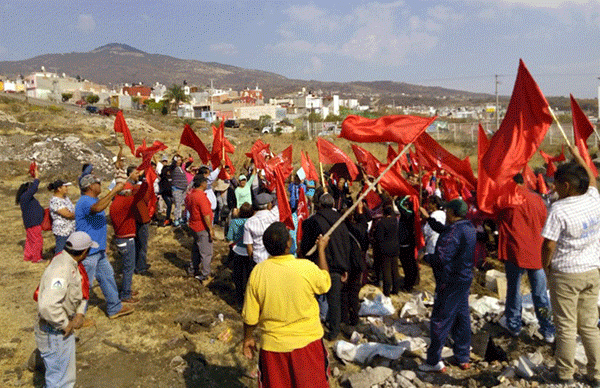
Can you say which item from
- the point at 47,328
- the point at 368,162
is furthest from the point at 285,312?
the point at 368,162

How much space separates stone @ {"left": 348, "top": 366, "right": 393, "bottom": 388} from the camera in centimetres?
477

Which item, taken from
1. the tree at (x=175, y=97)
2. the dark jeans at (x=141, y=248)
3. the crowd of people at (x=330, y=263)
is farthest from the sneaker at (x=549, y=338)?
the tree at (x=175, y=97)

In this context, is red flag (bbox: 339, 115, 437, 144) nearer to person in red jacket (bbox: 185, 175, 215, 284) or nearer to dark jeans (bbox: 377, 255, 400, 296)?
dark jeans (bbox: 377, 255, 400, 296)

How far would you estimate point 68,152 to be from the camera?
2216cm

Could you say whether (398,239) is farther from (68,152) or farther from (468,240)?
(68,152)

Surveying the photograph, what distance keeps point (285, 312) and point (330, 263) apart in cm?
233

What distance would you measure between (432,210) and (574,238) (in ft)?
8.87

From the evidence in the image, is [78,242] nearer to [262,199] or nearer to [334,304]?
[262,199]

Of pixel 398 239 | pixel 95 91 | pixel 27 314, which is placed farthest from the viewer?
pixel 95 91

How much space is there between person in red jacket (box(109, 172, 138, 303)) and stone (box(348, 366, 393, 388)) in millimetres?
3673

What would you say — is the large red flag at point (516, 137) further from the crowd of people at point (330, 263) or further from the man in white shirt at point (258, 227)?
the man in white shirt at point (258, 227)

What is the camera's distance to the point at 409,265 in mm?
7809

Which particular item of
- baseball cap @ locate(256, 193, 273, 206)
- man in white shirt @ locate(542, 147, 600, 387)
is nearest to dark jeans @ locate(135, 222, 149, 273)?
baseball cap @ locate(256, 193, 273, 206)

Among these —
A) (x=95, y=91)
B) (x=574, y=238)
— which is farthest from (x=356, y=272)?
(x=95, y=91)
